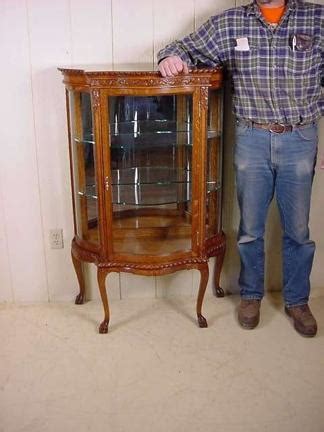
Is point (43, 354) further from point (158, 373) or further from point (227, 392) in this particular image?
point (227, 392)

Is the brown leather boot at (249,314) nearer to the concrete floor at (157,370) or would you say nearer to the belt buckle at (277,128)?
the concrete floor at (157,370)

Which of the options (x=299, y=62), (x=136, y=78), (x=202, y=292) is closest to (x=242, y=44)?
(x=299, y=62)

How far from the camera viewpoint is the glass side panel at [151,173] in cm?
212

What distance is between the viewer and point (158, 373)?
2021 millimetres

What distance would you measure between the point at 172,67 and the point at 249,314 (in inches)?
43.5

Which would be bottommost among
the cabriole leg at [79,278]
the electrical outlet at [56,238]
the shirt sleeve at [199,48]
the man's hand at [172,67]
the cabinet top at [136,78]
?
the cabriole leg at [79,278]

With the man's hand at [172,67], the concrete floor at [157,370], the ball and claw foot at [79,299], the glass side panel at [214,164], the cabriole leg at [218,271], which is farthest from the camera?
the ball and claw foot at [79,299]

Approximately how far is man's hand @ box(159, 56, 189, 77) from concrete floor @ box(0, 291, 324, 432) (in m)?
1.10

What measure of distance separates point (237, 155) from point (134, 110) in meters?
0.47

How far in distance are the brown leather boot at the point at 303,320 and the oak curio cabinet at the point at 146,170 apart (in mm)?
405

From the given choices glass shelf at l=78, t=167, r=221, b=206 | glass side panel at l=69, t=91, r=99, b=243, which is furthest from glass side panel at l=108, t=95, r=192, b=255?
glass side panel at l=69, t=91, r=99, b=243

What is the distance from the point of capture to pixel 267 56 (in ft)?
6.61

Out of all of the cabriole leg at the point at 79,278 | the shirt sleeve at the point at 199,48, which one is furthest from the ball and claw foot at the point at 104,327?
the shirt sleeve at the point at 199,48

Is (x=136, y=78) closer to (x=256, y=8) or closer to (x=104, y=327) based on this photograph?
(x=256, y=8)
